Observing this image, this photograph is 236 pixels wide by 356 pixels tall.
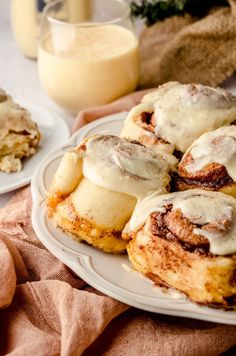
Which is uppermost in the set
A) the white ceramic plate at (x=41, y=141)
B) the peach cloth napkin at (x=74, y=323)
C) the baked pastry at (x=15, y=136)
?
the peach cloth napkin at (x=74, y=323)

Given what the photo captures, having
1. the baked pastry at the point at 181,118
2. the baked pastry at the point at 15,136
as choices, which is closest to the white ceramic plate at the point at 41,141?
the baked pastry at the point at 15,136

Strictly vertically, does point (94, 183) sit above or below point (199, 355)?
above

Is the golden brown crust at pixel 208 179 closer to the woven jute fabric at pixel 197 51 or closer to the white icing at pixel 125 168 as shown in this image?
the white icing at pixel 125 168

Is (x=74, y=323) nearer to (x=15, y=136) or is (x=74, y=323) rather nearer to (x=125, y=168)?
(x=125, y=168)

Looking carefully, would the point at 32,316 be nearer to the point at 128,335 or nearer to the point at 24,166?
the point at 128,335

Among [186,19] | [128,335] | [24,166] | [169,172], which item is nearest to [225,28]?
[186,19]

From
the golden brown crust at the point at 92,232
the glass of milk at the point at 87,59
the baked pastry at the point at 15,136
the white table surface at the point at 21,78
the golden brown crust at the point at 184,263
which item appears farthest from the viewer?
the white table surface at the point at 21,78

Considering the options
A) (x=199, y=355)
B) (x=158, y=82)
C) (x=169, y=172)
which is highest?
(x=169, y=172)
